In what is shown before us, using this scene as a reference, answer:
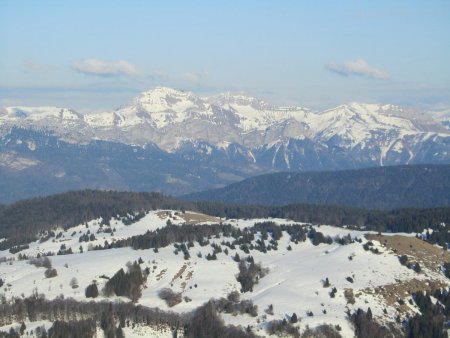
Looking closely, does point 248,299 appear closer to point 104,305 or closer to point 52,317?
point 104,305

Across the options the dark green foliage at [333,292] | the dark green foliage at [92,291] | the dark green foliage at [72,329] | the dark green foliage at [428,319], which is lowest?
the dark green foliage at [428,319]

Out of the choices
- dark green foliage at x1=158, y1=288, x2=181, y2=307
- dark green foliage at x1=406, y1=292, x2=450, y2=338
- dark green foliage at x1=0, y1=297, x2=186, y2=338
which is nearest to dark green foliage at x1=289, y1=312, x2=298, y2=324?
dark green foliage at x1=0, y1=297, x2=186, y2=338

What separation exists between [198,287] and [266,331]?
3577 centimetres

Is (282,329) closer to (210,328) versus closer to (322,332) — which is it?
(322,332)

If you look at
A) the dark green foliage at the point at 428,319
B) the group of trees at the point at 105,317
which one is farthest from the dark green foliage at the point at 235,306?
the dark green foliage at the point at 428,319

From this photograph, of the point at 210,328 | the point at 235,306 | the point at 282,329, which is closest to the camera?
the point at 210,328

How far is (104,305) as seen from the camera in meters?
172

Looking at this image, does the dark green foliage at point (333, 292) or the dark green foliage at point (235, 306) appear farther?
the dark green foliage at point (333, 292)

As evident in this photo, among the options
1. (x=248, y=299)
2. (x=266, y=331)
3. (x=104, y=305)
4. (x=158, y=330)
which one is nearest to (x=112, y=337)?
(x=158, y=330)

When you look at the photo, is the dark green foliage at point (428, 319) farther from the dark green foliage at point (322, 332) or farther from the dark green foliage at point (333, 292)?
the dark green foliage at point (333, 292)

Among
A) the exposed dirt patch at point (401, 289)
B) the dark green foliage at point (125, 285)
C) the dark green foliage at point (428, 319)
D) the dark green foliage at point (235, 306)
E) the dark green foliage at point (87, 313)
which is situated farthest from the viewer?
the dark green foliage at point (125, 285)

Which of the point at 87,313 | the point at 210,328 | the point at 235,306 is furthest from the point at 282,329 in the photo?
the point at 87,313

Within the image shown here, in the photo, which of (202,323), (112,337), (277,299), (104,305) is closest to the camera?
(112,337)

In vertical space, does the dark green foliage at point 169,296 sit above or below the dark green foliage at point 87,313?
below
